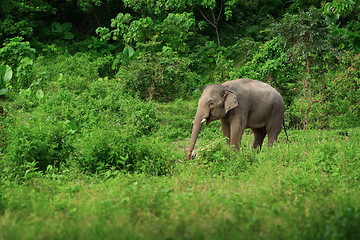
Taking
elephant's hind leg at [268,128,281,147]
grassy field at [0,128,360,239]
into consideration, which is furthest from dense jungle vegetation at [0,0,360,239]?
elephant's hind leg at [268,128,281,147]

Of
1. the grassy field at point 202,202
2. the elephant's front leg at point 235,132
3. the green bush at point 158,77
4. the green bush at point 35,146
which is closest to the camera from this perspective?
the grassy field at point 202,202

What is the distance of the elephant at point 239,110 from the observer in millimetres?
8602

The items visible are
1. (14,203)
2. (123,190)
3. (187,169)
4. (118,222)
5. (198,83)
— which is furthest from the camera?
(198,83)

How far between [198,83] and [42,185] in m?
10.4

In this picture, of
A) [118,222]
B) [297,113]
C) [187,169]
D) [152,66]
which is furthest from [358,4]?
[118,222]

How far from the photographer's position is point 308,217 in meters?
4.35

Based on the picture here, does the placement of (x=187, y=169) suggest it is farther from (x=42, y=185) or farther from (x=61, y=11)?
(x=61, y=11)

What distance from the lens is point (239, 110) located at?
29.2 ft

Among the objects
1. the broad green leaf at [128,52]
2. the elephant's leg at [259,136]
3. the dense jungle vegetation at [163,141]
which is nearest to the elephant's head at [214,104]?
the dense jungle vegetation at [163,141]

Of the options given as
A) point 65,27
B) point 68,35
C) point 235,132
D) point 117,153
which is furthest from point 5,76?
point 235,132

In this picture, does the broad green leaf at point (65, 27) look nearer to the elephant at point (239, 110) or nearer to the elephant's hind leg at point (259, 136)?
the elephant at point (239, 110)

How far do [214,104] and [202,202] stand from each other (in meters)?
4.08

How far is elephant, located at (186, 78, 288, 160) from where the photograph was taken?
28.2ft

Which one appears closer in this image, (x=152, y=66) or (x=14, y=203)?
(x=14, y=203)
